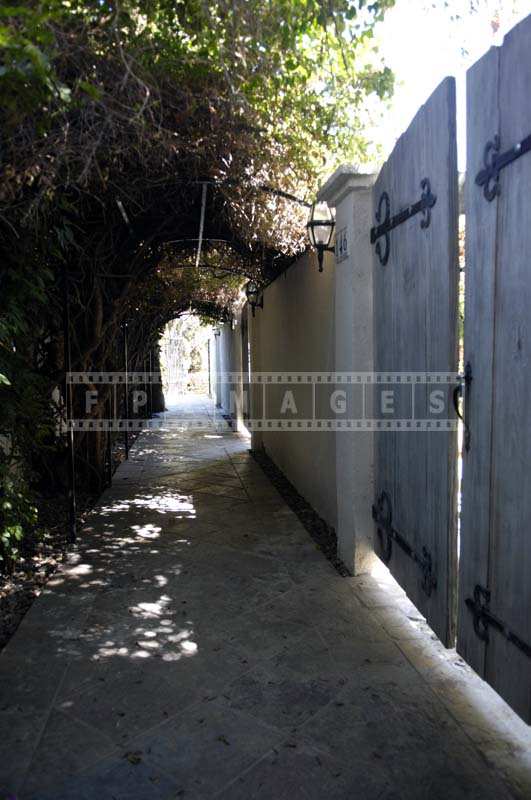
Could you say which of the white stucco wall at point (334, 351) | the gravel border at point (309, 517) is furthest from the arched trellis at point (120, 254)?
the gravel border at point (309, 517)

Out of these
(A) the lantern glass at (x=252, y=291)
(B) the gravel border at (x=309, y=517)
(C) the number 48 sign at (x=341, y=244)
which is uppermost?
(A) the lantern glass at (x=252, y=291)

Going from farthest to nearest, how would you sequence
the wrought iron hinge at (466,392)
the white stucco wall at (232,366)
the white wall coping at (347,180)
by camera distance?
the white stucco wall at (232,366)
the white wall coping at (347,180)
the wrought iron hinge at (466,392)

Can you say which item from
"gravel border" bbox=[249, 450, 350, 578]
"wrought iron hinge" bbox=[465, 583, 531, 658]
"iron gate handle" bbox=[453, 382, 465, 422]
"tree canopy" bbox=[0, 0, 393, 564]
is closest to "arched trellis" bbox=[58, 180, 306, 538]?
"tree canopy" bbox=[0, 0, 393, 564]

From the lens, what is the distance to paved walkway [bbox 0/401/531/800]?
1991 mm

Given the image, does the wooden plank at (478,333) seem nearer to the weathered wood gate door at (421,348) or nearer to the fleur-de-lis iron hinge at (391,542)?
the weathered wood gate door at (421,348)

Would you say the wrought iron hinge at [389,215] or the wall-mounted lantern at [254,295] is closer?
the wrought iron hinge at [389,215]

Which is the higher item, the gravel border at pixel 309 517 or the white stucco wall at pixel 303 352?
the white stucco wall at pixel 303 352

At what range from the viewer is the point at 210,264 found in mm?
7918

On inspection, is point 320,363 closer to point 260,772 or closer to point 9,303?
point 9,303

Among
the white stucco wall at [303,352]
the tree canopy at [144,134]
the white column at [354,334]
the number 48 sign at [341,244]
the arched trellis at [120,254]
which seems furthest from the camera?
the white stucco wall at [303,352]

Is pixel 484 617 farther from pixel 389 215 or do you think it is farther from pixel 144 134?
pixel 144 134

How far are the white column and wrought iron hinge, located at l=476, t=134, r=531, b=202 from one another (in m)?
1.53

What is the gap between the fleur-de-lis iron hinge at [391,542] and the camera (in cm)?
271

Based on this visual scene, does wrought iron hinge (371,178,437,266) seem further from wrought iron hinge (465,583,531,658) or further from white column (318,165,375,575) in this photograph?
wrought iron hinge (465,583,531,658)
